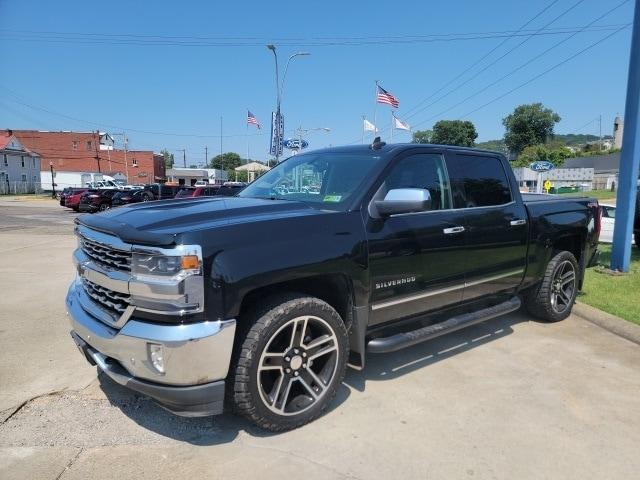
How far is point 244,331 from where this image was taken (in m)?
3.06

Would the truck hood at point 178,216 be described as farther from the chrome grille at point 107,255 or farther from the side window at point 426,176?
the side window at point 426,176

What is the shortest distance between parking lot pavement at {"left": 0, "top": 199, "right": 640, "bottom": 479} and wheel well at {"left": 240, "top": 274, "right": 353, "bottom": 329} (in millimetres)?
753

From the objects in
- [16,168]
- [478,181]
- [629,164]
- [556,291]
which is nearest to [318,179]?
[478,181]

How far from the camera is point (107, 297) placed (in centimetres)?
319

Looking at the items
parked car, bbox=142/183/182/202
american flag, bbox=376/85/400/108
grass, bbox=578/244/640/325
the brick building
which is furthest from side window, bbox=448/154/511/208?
the brick building

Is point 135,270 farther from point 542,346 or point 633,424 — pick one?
point 542,346

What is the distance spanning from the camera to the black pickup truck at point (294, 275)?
111 inches

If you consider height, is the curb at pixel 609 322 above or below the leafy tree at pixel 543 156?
below

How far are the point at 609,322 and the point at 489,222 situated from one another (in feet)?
7.59

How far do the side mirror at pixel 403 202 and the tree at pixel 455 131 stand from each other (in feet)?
396

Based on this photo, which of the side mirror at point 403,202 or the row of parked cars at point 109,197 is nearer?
the side mirror at point 403,202

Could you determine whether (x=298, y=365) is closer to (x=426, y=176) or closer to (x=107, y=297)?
(x=107, y=297)

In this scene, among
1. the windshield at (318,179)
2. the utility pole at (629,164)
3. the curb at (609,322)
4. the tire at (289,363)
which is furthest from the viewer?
the utility pole at (629,164)

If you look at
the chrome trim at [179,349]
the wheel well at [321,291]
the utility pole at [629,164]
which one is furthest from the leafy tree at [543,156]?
the chrome trim at [179,349]
